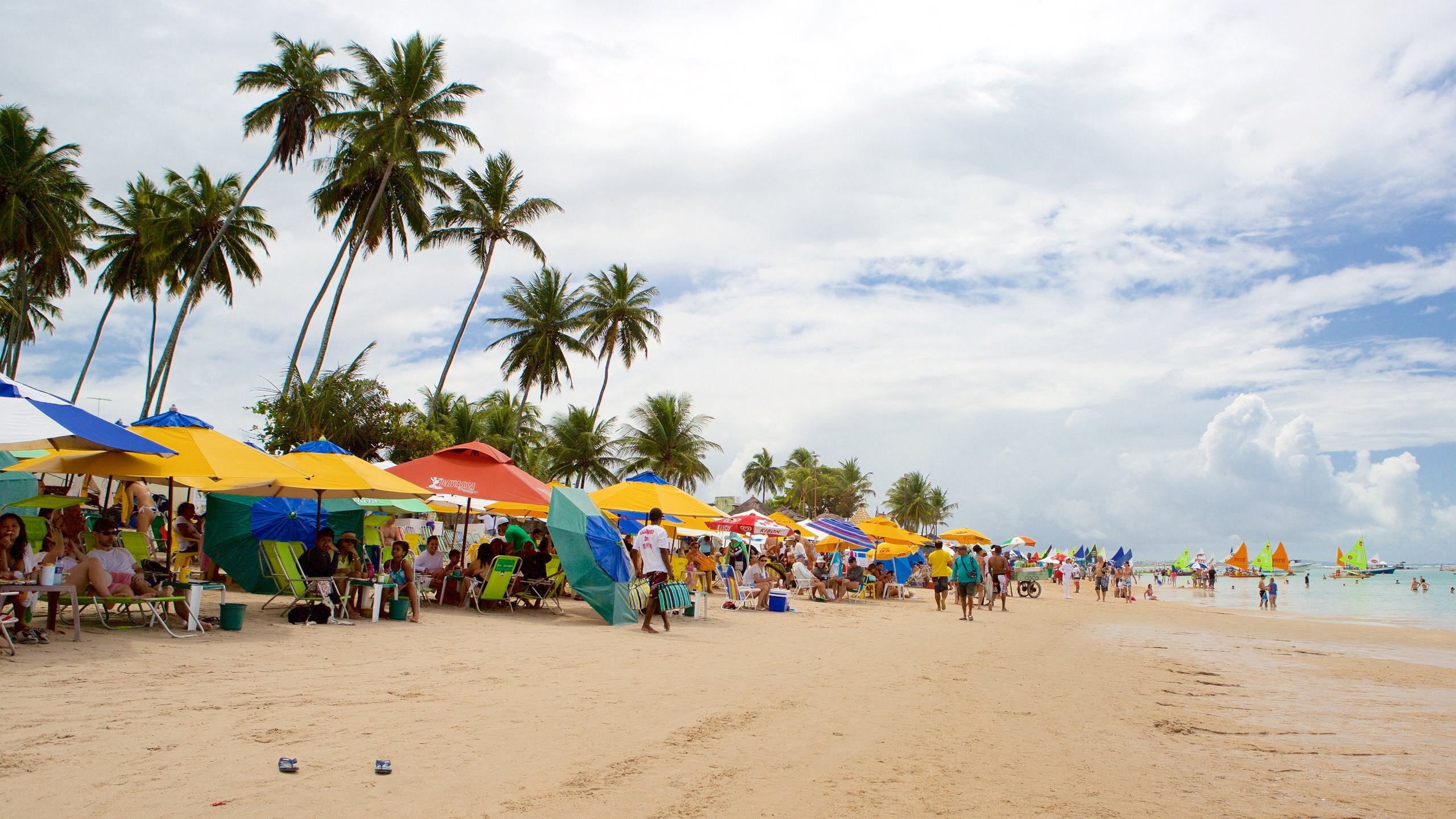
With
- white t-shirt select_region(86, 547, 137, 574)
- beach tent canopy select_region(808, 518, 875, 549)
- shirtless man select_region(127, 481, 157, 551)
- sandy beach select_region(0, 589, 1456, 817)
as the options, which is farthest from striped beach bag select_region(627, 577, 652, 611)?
beach tent canopy select_region(808, 518, 875, 549)

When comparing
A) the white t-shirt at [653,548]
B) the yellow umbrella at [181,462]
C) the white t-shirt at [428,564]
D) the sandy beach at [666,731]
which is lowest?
the sandy beach at [666,731]

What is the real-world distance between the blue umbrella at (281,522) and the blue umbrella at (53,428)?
3.81m

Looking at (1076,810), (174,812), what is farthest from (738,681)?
(174,812)

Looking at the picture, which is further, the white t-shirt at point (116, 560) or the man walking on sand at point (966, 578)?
the man walking on sand at point (966, 578)

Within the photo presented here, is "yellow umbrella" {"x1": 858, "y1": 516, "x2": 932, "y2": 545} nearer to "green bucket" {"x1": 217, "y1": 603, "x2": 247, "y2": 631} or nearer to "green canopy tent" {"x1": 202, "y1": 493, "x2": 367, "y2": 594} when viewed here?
"green canopy tent" {"x1": 202, "y1": 493, "x2": 367, "y2": 594}

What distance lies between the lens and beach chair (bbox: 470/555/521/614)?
12.0 meters

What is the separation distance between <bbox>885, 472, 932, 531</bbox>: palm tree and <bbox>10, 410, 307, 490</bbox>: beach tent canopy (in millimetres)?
81757

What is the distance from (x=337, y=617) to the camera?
10.3 m

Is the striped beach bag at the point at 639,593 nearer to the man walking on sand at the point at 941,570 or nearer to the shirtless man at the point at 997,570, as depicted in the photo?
the man walking on sand at the point at 941,570

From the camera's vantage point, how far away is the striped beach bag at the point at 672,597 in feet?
36.3

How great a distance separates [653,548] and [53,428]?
238 inches

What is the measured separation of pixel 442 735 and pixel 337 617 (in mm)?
6044

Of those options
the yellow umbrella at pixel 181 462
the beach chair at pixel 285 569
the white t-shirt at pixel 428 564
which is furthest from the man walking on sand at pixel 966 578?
the yellow umbrella at pixel 181 462

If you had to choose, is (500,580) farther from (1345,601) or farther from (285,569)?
Answer: (1345,601)
